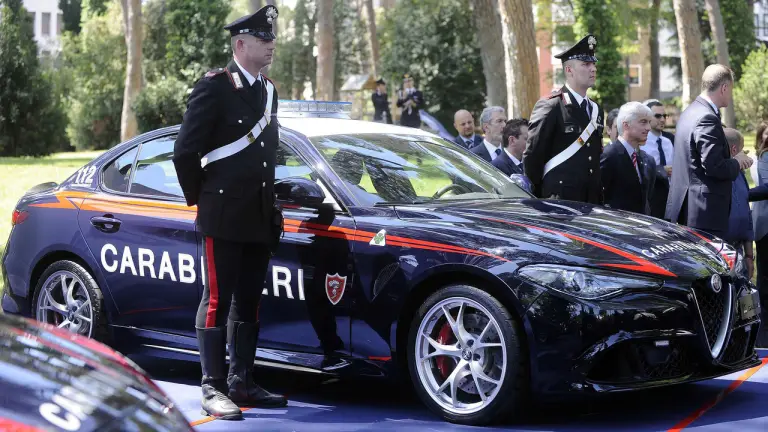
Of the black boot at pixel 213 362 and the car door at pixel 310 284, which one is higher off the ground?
the car door at pixel 310 284

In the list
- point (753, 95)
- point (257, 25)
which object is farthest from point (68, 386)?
point (753, 95)

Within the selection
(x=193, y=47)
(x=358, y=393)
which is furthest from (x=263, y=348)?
(x=193, y=47)

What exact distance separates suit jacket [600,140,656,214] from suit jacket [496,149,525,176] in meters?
0.70

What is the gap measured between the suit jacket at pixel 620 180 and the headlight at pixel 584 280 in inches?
132

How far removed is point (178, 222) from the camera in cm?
675

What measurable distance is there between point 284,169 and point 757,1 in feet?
187

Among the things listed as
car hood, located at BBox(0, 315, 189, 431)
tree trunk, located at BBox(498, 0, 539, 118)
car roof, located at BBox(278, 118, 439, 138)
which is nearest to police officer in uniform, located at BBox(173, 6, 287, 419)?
car roof, located at BBox(278, 118, 439, 138)

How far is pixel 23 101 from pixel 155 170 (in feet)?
114

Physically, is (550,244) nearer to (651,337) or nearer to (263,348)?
(651,337)

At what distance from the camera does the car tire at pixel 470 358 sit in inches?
220

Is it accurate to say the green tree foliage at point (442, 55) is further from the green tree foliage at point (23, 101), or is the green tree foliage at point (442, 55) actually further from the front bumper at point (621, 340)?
the front bumper at point (621, 340)

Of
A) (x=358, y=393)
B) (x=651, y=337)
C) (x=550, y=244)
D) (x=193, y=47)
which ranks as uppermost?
(x=193, y=47)

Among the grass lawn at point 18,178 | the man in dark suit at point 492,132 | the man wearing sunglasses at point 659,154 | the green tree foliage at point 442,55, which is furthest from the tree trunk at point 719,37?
the man in dark suit at point 492,132

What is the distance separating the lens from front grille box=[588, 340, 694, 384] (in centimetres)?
554
